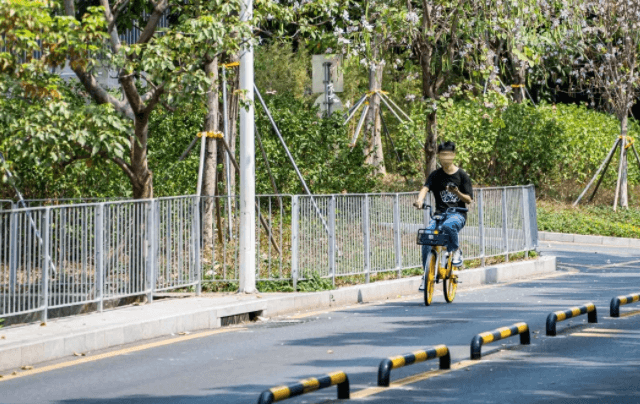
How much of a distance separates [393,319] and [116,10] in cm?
547

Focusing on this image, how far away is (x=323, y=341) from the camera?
38.7 ft

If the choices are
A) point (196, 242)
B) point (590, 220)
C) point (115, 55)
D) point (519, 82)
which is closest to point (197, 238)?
point (196, 242)

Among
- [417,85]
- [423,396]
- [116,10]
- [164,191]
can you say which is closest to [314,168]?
[164,191]

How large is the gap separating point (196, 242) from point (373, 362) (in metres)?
5.11

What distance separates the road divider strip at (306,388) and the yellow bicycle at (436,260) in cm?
620

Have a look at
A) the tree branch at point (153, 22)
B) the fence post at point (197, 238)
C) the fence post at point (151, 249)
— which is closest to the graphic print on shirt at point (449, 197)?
the fence post at point (197, 238)

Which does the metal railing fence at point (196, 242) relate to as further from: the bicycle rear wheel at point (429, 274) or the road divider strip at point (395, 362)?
the road divider strip at point (395, 362)

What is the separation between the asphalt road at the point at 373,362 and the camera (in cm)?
882

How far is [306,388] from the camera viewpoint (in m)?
7.92

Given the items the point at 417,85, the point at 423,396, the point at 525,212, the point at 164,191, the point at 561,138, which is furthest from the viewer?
the point at 417,85

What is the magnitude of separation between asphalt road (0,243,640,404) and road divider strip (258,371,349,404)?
0.18 metres

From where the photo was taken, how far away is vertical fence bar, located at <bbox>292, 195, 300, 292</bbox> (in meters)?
15.4

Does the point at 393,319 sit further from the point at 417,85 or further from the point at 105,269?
the point at 417,85

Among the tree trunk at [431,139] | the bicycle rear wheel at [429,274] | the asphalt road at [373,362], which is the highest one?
the tree trunk at [431,139]
